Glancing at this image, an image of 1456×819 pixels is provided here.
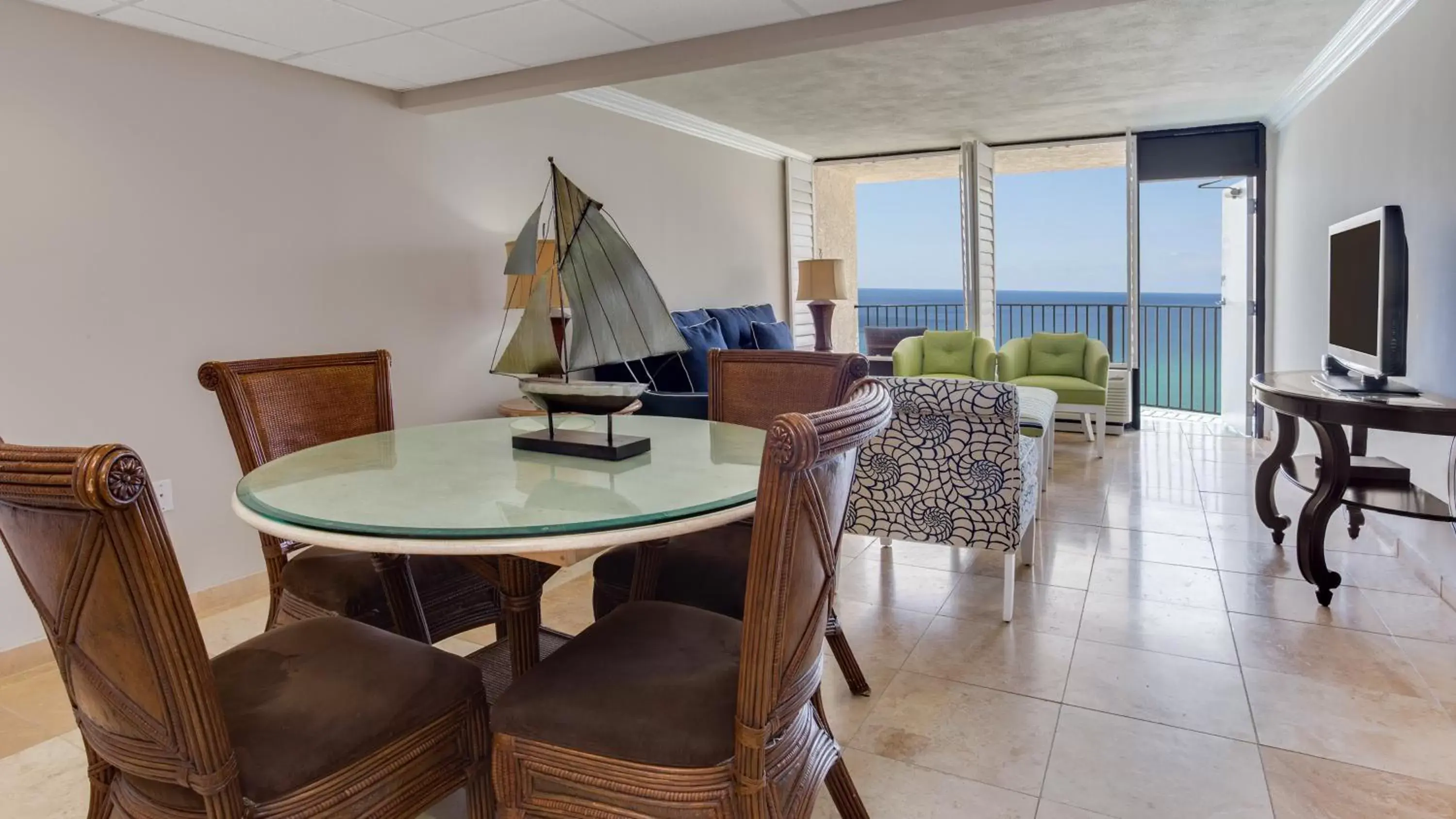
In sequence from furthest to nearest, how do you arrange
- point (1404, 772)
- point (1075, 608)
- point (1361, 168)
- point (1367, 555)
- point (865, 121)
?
point (865, 121), point (1361, 168), point (1367, 555), point (1075, 608), point (1404, 772)

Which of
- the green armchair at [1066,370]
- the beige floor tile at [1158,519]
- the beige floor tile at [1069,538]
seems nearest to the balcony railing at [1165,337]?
the green armchair at [1066,370]

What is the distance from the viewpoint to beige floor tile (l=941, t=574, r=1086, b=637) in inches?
112

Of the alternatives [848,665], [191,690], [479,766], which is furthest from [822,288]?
[191,690]

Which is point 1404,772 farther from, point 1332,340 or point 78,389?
point 78,389

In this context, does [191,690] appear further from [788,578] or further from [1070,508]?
[1070,508]

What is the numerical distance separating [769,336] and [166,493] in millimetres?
3614

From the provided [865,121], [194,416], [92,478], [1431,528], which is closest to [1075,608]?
[1431,528]

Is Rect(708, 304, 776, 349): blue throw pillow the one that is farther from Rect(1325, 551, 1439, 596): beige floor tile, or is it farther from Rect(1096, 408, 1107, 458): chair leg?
Rect(1325, 551, 1439, 596): beige floor tile

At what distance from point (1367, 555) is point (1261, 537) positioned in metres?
0.37

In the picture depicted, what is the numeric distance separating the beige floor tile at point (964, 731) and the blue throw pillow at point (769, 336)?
11.2 feet

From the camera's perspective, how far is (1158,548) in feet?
11.8

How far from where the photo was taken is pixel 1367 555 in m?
3.39

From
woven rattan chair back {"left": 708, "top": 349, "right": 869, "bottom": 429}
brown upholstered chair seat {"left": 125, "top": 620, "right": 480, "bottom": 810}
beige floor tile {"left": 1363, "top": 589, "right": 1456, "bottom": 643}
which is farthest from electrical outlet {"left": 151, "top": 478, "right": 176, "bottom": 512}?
beige floor tile {"left": 1363, "top": 589, "right": 1456, "bottom": 643}

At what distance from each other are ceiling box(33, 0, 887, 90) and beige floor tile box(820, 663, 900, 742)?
207 centimetres
